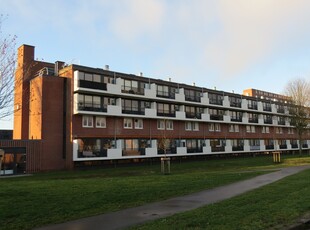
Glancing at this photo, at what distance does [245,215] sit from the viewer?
9.14 metres

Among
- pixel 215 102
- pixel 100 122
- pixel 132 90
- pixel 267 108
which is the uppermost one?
pixel 267 108

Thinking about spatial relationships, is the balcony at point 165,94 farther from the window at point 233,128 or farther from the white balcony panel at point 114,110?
the window at point 233,128

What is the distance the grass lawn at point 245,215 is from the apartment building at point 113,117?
896 inches

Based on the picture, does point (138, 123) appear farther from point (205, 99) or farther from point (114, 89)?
point (205, 99)

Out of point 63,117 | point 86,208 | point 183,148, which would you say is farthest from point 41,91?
point 86,208

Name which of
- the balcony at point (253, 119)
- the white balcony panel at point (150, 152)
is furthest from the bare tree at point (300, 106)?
the white balcony panel at point (150, 152)

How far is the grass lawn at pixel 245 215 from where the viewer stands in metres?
8.11

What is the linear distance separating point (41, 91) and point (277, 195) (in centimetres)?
3131

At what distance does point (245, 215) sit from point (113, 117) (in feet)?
107

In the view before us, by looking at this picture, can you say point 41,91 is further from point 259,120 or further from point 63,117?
point 259,120

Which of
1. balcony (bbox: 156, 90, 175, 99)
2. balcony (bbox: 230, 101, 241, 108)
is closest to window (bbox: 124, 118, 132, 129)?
balcony (bbox: 156, 90, 175, 99)

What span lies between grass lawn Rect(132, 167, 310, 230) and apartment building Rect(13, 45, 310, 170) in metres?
22.8

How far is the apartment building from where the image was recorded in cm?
3716

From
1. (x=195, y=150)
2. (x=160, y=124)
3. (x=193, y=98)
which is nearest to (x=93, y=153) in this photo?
(x=160, y=124)
